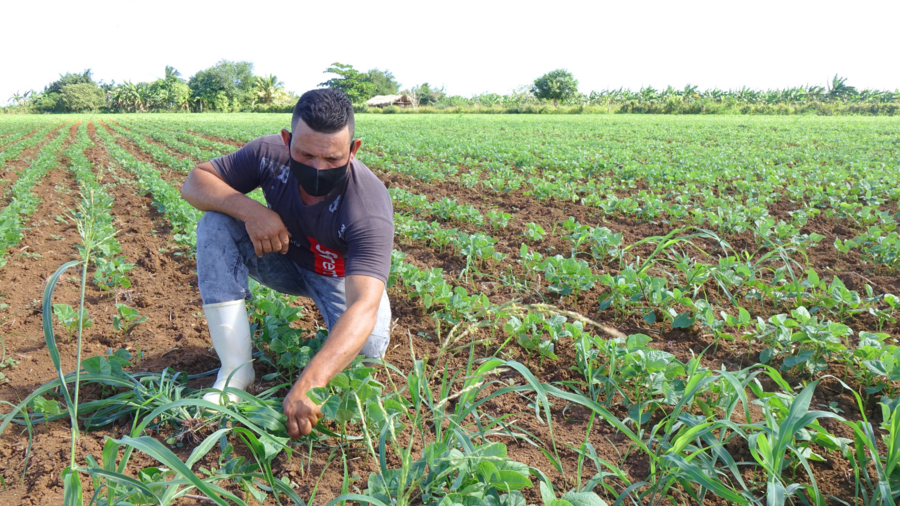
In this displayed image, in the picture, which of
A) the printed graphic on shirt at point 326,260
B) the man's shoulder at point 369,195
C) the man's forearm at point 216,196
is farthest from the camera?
the printed graphic on shirt at point 326,260

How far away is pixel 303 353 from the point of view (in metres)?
2.40

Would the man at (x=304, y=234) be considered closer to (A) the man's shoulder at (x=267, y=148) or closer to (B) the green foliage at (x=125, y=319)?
(A) the man's shoulder at (x=267, y=148)

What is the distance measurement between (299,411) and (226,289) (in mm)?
936

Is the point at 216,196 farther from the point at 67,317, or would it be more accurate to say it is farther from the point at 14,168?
the point at 14,168

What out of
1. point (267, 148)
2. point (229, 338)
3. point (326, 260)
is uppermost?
point (267, 148)

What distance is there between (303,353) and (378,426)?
2.09ft

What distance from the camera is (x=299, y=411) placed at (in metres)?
1.76

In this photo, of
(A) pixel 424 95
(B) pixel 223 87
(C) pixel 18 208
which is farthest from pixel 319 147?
(B) pixel 223 87

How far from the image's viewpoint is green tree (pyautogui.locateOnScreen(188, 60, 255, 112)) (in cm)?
6450

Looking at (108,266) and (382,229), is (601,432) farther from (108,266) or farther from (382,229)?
(108,266)

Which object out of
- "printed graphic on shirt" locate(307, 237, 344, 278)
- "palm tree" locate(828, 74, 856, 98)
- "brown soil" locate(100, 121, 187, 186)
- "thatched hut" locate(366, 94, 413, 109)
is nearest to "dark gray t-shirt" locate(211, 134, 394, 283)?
"printed graphic on shirt" locate(307, 237, 344, 278)

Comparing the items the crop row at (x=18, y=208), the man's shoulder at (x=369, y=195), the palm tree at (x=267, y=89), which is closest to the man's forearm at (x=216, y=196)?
the man's shoulder at (x=369, y=195)

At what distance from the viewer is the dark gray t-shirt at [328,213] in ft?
7.49

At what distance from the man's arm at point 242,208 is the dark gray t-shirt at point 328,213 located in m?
0.13
